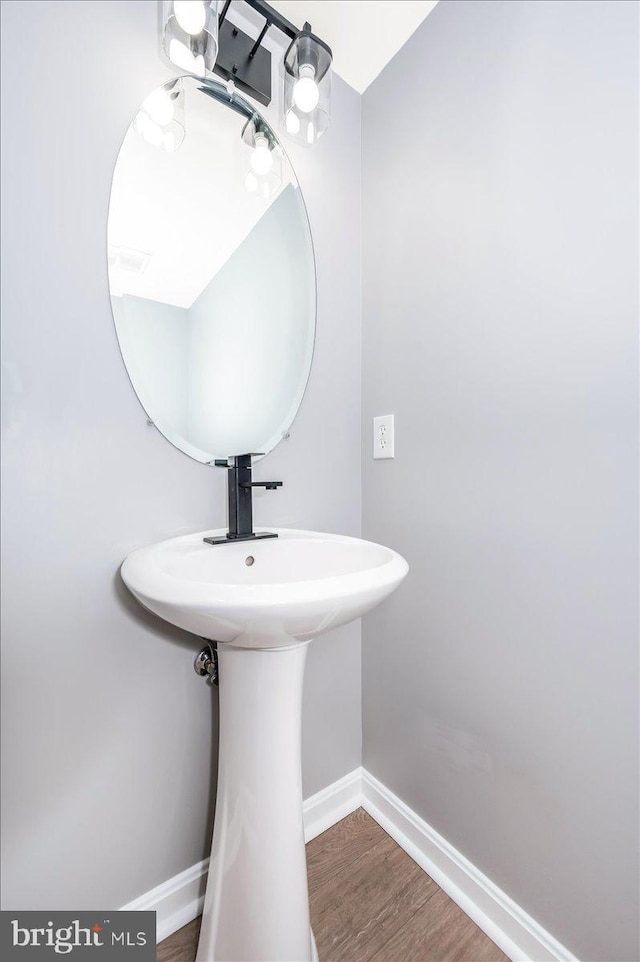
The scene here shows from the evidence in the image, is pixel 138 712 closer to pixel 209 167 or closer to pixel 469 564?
pixel 469 564

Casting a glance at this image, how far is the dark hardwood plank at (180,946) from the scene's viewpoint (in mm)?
914

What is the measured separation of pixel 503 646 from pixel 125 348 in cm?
104

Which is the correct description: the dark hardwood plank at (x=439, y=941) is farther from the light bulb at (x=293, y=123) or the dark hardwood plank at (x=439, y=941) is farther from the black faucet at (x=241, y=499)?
the light bulb at (x=293, y=123)

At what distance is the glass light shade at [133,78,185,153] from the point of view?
0.94 m

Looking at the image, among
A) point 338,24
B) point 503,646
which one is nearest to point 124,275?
point 338,24

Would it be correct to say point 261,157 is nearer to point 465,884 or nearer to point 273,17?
point 273,17

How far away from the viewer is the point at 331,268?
1.29m

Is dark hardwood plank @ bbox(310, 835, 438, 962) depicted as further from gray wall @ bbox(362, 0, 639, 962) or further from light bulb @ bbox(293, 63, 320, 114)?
light bulb @ bbox(293, 63, 320, 114)

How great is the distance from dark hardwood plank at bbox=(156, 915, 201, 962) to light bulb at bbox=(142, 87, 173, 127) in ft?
5.83

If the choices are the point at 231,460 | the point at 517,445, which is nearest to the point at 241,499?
the point at 231,460

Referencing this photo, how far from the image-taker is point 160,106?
96 centimetres

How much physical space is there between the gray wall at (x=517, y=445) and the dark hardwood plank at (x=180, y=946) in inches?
23.0

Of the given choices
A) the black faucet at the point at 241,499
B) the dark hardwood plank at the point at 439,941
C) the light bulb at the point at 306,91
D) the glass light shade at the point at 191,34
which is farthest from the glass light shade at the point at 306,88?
the dark hardwood plank at the point at 439,941

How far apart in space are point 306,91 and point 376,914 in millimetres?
1937
